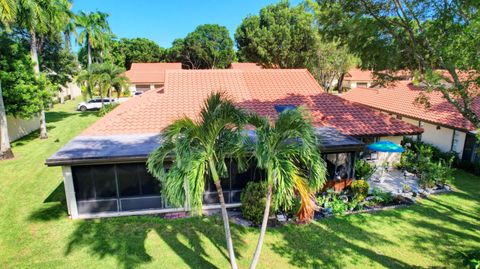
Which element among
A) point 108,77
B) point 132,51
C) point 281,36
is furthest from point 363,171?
point 132,51

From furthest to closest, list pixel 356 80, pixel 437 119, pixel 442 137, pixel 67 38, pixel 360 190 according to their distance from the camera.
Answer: pixel 356 80 → pixel 67 38 → pixel 442 137 → pixel 437 119 → pixel 360 190

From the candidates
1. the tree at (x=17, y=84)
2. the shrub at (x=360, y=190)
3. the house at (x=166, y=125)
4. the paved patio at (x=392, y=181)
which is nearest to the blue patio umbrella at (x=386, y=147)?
the house at (x=166, y=125)

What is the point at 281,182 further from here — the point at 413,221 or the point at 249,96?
the point at 249,96

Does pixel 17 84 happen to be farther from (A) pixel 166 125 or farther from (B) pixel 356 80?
(B) pixel 356 80

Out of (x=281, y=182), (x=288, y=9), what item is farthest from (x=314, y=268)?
(x=288, y=9)

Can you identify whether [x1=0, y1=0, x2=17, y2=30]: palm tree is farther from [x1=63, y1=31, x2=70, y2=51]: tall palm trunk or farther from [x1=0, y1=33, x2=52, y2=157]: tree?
[x1=63, y1=31, x2=70, y2=51]: tall palm trunk

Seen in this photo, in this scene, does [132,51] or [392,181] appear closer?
[392,181]

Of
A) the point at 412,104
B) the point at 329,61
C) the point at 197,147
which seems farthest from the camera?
the point at 329,61
